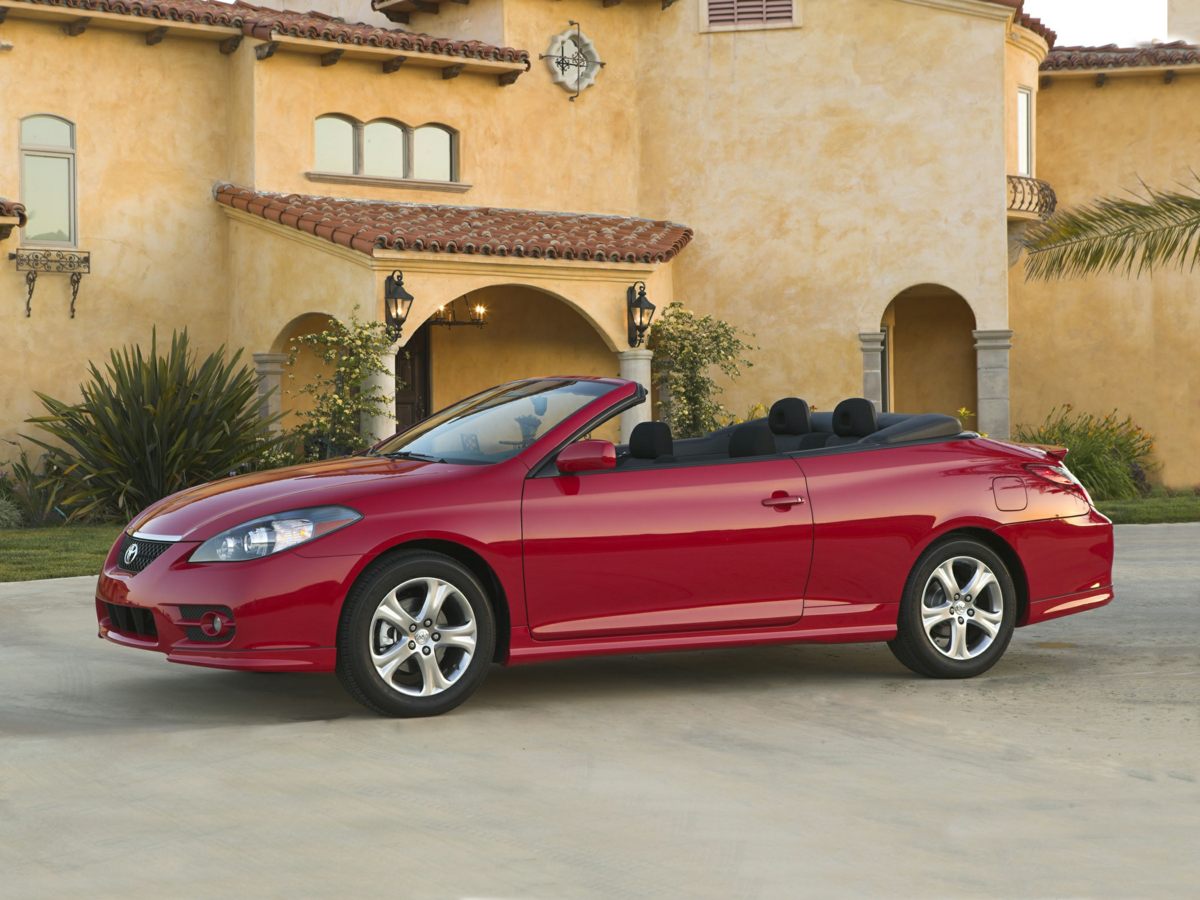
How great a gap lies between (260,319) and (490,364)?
390cm

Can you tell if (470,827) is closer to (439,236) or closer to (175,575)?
(175,575)

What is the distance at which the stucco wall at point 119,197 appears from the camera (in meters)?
20.7

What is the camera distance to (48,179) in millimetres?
21047

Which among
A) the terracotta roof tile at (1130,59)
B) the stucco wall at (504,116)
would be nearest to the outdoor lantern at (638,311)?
the stucco wall at (504,116)

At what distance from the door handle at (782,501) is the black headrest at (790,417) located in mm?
1006

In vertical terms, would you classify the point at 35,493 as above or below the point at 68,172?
below

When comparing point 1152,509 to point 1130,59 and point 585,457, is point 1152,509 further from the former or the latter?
point 585,457

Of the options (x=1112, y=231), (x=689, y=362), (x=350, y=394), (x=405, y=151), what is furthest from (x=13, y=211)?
(x=1112, y=231)

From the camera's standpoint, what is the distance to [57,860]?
17.6 ft

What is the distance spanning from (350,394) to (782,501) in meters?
12.3

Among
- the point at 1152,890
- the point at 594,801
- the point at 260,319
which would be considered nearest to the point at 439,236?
the point at 260,319

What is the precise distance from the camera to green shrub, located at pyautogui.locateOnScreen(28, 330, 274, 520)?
61.5 ft

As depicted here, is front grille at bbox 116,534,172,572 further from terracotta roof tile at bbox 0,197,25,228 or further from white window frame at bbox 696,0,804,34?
white window frame at bbox 696,0,804,34

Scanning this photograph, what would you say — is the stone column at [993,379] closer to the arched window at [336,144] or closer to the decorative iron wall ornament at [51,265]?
the arched window at [336,144]
